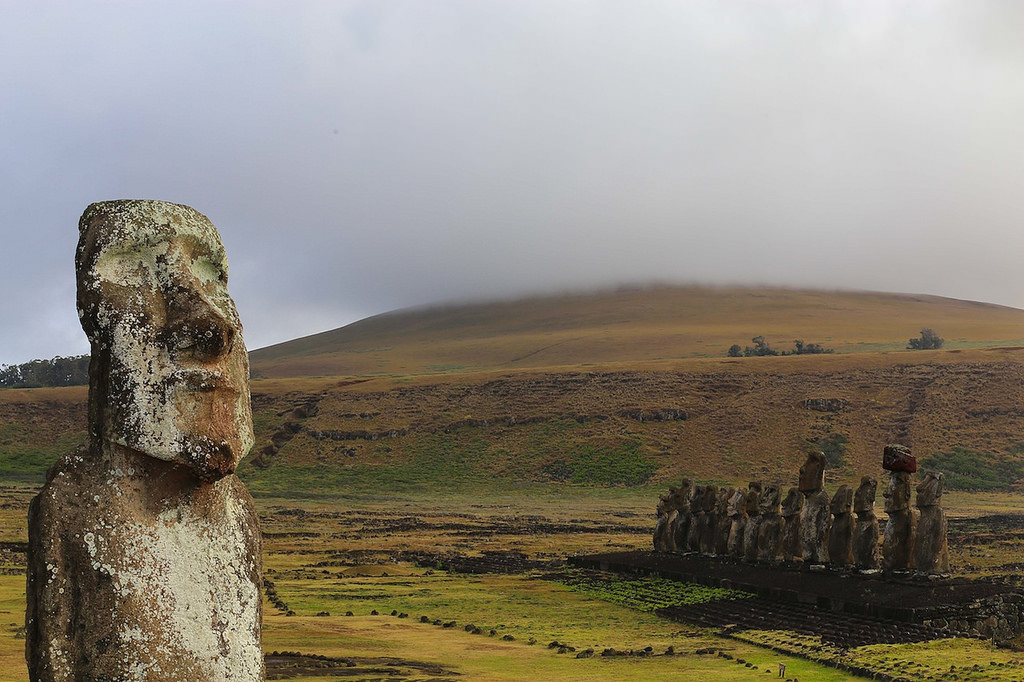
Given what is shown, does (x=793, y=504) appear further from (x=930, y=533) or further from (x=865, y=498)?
(x=930, y=533)

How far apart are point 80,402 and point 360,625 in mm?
76505

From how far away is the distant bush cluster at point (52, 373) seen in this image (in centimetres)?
11738

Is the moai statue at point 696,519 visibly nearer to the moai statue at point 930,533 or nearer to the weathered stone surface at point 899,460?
the weathered stone surface at point 899,460

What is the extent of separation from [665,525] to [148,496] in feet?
89.9

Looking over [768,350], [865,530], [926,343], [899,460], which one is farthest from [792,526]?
[926,343]

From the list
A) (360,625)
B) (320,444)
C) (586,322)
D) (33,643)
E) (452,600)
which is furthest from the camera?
(586,322)

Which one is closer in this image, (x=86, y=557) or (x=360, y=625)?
(x=86, y=557)

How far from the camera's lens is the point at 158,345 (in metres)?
3.86

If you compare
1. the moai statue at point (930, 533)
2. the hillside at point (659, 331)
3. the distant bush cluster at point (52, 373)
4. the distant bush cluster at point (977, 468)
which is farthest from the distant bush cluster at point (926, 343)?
the moai statue at point (930, 533)

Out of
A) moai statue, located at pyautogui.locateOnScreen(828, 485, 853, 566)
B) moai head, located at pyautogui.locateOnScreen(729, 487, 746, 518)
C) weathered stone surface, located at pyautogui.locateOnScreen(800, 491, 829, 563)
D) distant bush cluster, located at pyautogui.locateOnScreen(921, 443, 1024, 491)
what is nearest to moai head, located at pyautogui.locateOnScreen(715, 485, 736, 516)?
moai head, located at pyautogui.locateOnScreen(729, 487, 746, 518)

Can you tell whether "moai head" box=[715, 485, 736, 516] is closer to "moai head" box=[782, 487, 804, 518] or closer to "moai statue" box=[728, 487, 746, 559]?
"moai statue" box=[728, 487, 746, 559]

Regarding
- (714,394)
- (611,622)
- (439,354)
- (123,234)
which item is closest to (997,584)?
(611,622)

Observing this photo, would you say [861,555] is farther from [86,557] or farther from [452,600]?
[86,557]

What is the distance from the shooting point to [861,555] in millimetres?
20938
